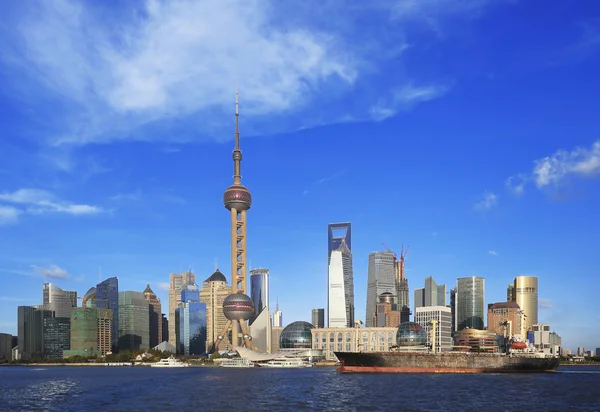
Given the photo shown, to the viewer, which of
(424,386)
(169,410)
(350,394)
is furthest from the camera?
(424,386)

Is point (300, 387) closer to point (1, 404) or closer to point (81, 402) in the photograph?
point (81, 402)

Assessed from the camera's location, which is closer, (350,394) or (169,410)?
(169,410)

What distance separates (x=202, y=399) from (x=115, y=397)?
18471 mm

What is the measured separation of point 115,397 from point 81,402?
9102mm

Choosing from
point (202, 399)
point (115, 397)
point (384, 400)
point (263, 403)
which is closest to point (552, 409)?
point (384, 400)

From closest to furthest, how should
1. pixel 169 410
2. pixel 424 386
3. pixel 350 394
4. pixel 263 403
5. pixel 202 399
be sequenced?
pixel 169 410, pixel 263 403, pixel 202 399, pixel 350 394, pixel 424 386

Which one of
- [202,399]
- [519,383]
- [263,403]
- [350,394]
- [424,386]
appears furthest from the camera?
[519,383]

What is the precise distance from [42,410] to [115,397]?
21.8m

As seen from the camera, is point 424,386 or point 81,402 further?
point 424,386

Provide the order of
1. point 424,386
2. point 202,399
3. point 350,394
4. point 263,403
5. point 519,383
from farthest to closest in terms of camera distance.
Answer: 1. point 519,383
2. point 424,386
3. point 350,394
4. point 202,399
5. point 263,403

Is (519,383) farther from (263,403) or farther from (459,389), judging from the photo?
(263,403)

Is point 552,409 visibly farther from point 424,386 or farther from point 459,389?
point 424,386

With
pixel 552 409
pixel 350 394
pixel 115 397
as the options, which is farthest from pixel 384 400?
pixel 115 397

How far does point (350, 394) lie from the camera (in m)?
134
